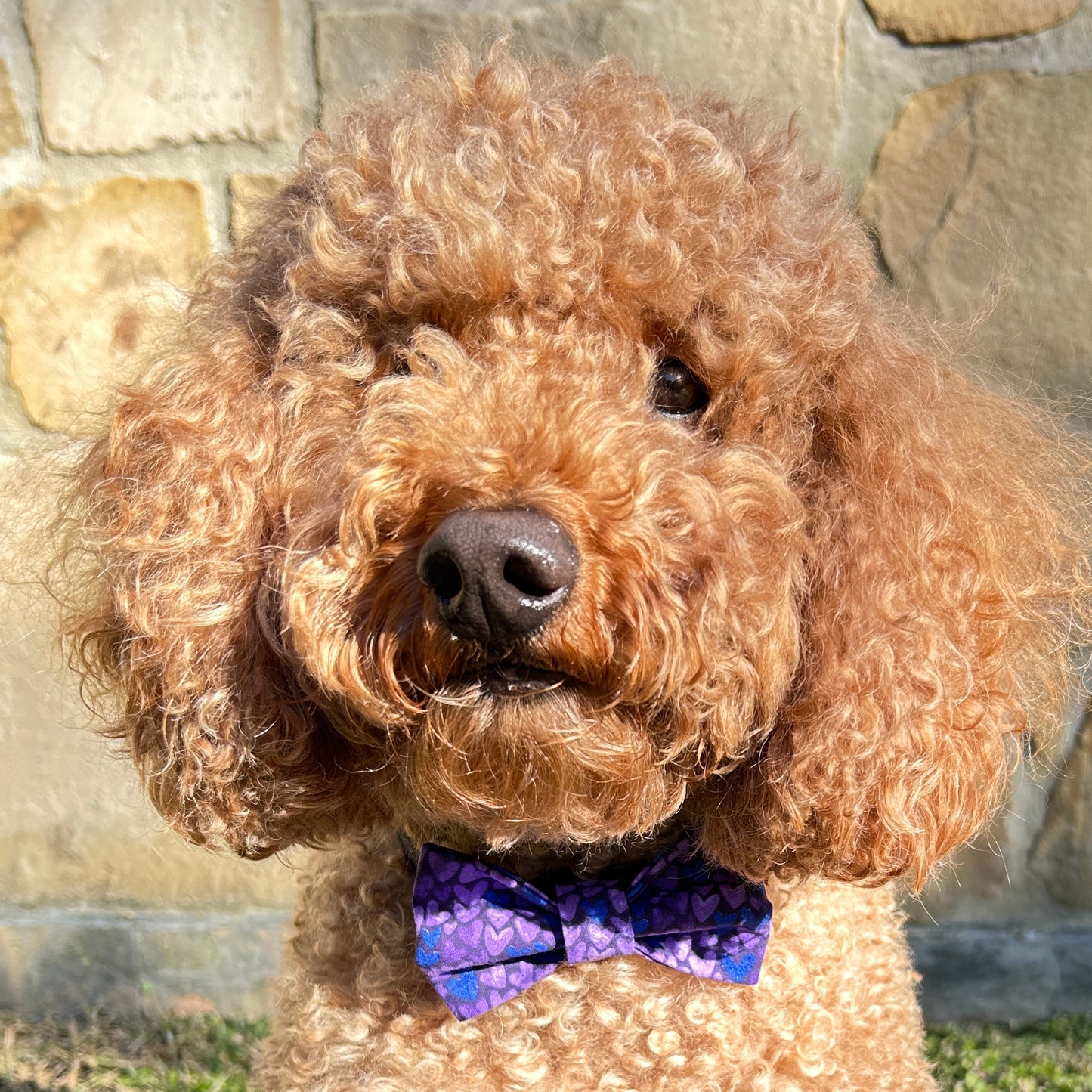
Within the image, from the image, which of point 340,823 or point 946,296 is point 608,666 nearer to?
point 340,823

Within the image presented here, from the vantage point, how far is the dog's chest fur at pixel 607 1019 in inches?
46.0

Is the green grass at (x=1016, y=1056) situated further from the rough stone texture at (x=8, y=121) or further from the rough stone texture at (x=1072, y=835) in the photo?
the rough stone texture at (x=8, y=121)

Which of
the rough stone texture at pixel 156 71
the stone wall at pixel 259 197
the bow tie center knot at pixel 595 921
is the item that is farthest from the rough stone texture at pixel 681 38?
the bow tie center knot at pixel 595 921

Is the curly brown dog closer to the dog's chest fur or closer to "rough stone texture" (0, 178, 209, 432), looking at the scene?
the dog's chest fur

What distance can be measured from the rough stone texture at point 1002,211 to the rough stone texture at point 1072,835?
68 cm

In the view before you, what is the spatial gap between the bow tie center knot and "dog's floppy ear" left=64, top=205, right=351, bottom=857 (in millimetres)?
279

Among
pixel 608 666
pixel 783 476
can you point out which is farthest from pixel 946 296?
pixel 608 666

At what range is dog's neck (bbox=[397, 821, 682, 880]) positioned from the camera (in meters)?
1.24

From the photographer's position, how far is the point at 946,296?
1901 millimetres

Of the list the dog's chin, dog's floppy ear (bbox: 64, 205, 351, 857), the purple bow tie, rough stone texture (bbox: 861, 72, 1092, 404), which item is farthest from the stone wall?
the dog's chin

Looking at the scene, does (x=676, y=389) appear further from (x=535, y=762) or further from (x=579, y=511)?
(x=535, y=762)

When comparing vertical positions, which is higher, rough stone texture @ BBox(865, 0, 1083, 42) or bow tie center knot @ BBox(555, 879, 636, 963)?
rough stone texture @ BBox(865, 0, 1083, 42)

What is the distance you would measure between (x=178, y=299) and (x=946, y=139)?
131 cm

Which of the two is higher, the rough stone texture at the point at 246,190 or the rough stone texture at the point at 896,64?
the rough stone texture at the point at 896,64
